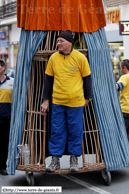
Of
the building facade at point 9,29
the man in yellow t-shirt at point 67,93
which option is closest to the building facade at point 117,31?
the building facade at point 9,29

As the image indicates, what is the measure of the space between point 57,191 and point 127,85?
2.34m

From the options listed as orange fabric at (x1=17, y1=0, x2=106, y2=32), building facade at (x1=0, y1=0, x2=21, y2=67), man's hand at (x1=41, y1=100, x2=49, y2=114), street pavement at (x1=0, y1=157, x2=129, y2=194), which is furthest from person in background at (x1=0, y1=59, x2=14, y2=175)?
building facade at (x1=0, y1=0, x2=21, y2=67)

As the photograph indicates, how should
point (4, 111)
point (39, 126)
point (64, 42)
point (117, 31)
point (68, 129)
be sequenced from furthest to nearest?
point (117, 31)
point (4, 111)
point (39, 126)
point (68, 129)
point (64, 42)

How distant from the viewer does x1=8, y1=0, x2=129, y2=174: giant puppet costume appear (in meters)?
4.90

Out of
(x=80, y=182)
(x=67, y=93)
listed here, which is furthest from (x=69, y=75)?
(x=80, y=182)

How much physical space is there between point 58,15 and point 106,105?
142cm

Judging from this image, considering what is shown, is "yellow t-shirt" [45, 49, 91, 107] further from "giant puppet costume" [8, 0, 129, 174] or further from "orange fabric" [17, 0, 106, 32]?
"orange fabric" [17, 0, 106, 32]

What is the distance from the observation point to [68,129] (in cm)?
474

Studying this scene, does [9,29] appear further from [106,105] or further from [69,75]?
[69,75]

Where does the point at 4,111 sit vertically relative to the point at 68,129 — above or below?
above

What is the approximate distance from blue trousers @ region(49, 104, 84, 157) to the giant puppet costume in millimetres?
366

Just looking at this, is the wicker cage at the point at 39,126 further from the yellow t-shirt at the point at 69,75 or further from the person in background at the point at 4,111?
the person in background at the point at 4,111

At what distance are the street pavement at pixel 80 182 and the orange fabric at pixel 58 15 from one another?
7.06 feet

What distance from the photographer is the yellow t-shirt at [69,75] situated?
4.59m
